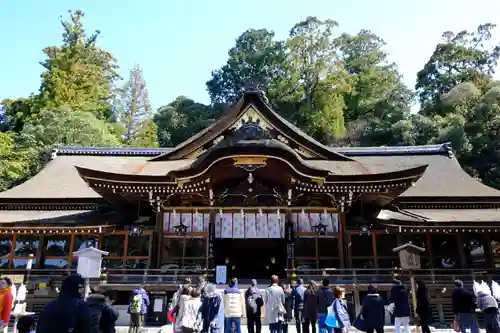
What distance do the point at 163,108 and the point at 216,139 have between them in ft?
120

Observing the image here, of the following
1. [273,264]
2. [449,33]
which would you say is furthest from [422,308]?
[449,33]

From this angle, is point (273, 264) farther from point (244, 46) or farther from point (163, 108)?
point (244, 46)

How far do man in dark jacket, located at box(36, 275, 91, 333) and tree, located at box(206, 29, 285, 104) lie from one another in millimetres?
45056

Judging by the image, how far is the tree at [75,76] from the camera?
116 feet

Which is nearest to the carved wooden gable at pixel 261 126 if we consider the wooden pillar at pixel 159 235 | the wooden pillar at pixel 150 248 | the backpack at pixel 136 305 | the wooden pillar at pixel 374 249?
the wooden pillar at pixel 159 235

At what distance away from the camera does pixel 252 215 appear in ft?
43.3

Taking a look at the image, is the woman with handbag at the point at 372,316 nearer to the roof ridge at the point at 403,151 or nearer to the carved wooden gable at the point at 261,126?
the carved wooden gable at the point at 261,126

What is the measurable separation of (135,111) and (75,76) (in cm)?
991

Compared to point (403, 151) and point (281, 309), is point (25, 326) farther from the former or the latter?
point (403, 151)

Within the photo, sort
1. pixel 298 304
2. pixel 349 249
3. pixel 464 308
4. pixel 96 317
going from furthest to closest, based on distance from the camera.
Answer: pixel 349 249 < pixel 298 304 < pixel 464 308 < pixel 96 317

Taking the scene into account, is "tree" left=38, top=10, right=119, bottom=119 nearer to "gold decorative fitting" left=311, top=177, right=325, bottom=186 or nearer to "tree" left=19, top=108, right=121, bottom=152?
"tree" left=19, top=108, right=121, bottom=152

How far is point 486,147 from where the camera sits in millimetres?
29984

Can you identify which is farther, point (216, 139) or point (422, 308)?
point (216, 139)

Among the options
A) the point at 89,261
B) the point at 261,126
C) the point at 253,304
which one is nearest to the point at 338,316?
the point at 253,304
